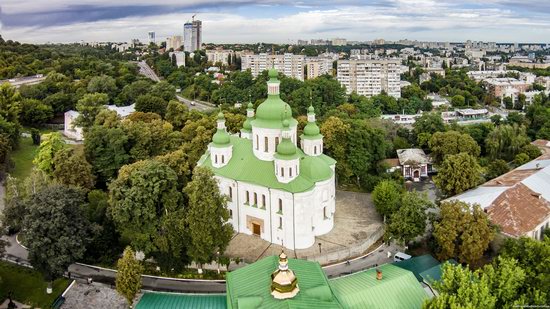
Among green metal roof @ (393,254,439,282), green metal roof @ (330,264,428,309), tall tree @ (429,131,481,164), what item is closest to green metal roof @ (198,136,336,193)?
green metal roof @ (393,254,439,282)

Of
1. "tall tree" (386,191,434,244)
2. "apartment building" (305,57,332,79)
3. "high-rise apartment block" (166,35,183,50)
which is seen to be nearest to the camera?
"tall tree" (386,191,434,244)

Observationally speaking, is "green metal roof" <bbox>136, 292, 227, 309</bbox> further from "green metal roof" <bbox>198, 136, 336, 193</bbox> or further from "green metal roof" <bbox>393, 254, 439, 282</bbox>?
"green metal roof" <bbox>393, 254, 439, 282</bbox>

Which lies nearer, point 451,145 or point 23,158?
point 451,145

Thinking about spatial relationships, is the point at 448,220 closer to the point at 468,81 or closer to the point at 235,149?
the point at 235,149

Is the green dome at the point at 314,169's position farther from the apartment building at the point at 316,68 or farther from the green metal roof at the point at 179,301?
the apartment building at the point at 316,68

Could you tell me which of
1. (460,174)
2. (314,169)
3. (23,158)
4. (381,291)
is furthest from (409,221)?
(23,158)

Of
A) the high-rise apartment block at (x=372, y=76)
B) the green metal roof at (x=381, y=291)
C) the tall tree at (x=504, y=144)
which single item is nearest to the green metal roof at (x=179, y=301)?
the green metal roof at (x=381, y=291)

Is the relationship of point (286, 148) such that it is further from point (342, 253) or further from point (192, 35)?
point (192, 35)
